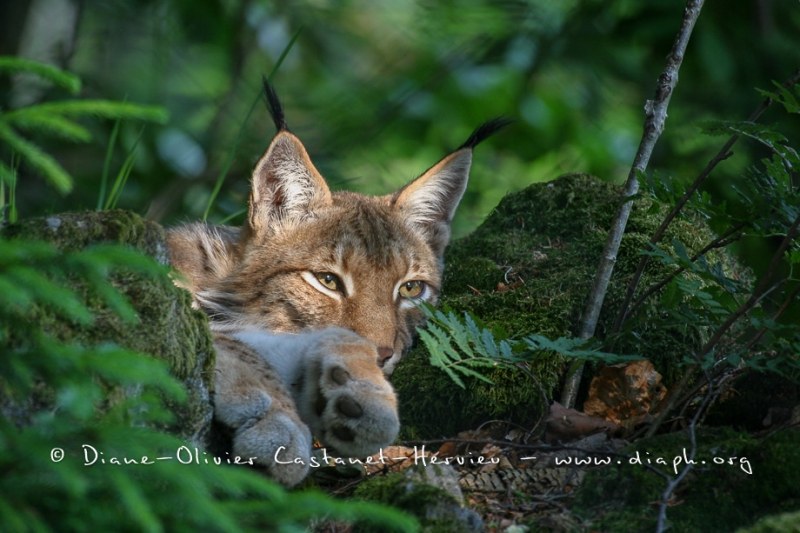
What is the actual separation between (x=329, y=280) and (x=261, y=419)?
6.08 feet

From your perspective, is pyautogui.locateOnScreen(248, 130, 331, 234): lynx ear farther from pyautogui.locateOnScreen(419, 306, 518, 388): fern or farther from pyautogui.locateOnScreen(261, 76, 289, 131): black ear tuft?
pyautogui.locateOnScreen(419, 306, 518, 388): fern

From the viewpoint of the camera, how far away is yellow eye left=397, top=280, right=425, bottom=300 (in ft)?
16.8

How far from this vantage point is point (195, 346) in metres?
3.17

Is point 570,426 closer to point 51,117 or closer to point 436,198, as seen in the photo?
point 436,198

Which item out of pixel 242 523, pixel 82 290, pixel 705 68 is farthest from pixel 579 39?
pixel 242 523

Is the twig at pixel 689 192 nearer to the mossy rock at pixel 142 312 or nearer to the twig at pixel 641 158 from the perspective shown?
the twig at pixel 641 158

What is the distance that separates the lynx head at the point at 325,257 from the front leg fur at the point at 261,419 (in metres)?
1.15

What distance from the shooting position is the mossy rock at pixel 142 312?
2.89m

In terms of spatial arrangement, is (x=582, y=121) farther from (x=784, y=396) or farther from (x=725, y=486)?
(x=725, y=486)

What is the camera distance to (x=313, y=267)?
4938 mm

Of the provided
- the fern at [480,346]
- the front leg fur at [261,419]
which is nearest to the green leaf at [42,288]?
the front leg fur at [261,419]

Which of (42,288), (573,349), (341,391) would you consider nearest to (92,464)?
(42,288)

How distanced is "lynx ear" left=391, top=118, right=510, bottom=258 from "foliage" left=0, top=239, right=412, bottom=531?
340 cm

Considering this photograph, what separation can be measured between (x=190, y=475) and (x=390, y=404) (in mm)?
1407
